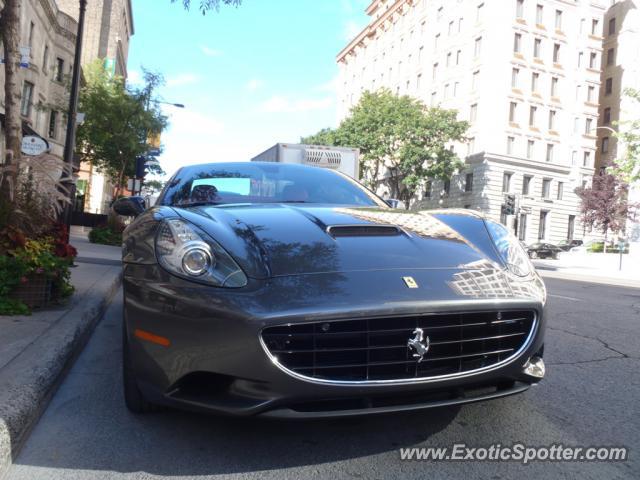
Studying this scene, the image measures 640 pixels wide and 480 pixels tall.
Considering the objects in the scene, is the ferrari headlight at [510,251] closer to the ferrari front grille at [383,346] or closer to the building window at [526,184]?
the ferrari front grille at [383,346]

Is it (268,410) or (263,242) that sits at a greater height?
(263,242)

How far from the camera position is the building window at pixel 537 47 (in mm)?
44091

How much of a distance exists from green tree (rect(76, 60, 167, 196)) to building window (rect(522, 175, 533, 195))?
30.0m

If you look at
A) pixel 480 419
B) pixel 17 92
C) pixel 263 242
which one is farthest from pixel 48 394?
pixel 17 92

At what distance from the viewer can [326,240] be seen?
8.69 feet

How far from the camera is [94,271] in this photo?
8328mm

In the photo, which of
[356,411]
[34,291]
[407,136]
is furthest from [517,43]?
[356,411]

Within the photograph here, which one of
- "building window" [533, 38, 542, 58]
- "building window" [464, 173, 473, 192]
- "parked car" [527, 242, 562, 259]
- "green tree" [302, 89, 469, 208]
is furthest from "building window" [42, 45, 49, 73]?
"building window" [533, 38, 542, 58]

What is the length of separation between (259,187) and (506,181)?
1667 inches

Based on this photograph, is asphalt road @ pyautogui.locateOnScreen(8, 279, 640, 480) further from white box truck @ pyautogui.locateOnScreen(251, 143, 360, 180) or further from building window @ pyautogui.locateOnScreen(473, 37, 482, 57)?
building window @ pyautogui.locateOnScreen(473, 37, 482, 57)

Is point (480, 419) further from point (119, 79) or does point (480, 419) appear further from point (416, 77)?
point (416, 77)

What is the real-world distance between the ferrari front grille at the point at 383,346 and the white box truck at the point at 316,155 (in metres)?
12.0

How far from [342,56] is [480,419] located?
7356cm

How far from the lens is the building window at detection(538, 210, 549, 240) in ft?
149
